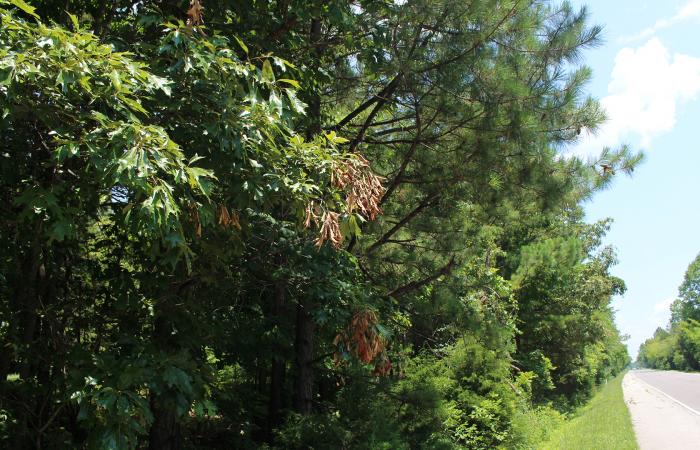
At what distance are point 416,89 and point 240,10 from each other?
2.14m

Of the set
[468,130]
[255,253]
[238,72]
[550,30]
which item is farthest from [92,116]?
[550,30]

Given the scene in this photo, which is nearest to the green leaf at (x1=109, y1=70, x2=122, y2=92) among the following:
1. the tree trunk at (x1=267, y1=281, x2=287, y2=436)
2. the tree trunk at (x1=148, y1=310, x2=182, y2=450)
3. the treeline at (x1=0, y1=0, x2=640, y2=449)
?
the treeline at (x1=0, y1=0, x2=640, y2=449)

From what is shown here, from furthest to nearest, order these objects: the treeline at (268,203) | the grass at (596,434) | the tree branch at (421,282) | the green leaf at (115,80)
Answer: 1. the grass at (596,434)
2. the tree branch at (421,282)
3. the treeline at (268,203)
4. the green leaf at (115,80)

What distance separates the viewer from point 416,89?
→ 264 inches

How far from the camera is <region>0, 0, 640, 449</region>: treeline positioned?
388 cm

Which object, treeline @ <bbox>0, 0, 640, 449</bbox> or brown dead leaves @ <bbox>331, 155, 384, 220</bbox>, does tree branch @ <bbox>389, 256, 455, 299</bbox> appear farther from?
brown dead leaves @ <bbox>331, 155, 384, 220</bbox>

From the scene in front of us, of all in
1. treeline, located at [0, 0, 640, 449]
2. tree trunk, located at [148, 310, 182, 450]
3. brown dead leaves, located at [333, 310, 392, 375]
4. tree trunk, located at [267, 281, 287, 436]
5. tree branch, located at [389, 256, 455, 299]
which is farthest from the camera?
tree trunk, located at [267, 281, 287, 436]

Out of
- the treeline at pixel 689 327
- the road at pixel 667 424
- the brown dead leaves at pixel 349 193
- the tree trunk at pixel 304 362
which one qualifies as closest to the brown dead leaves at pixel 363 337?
the brown dead leaves at pixel 349 193

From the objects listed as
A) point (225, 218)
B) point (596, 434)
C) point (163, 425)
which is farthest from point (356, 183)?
point (596, 434)

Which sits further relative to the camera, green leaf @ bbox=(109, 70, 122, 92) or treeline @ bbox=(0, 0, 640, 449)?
treeline @ bbox=(0, 0, 640, 449)

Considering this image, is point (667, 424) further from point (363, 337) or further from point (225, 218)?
point (225, 218)

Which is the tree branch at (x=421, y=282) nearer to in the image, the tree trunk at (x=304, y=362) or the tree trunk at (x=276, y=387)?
the tree trunk at (x=304, y=362)

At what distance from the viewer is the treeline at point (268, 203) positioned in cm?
388

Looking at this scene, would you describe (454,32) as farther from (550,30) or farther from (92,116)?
(92,116)
